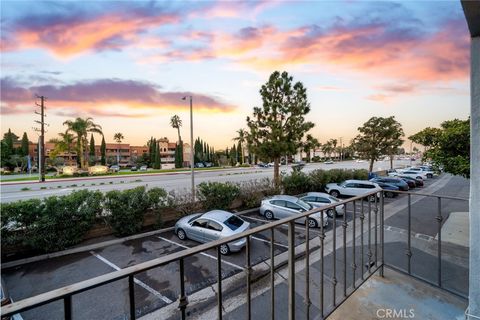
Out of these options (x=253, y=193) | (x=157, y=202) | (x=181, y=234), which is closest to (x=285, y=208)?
(x=253, y=193)

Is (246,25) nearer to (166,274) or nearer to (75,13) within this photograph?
(75,13)

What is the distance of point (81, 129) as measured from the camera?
35500 millimetres

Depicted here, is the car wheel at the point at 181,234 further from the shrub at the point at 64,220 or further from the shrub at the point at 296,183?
the shrub at the point at 296,183

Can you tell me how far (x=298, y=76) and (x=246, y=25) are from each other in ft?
33.8

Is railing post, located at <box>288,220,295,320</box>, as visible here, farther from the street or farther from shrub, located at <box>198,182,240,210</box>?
the street

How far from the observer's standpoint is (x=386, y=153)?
2505 cm

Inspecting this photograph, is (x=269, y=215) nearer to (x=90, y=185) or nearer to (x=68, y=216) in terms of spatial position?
(x=68, y=216)

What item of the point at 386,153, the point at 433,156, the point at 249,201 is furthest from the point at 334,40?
the point at 386,153

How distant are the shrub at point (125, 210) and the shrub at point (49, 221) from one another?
0.62 metres

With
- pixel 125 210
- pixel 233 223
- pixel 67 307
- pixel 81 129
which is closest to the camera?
pixel 67 307

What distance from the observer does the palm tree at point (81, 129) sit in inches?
1379

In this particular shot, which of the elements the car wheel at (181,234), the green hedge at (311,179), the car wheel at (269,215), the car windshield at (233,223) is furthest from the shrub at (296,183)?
the car wheel at (181,234)

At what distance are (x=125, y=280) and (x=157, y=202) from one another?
3.88 meters

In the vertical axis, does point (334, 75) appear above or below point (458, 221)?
above
